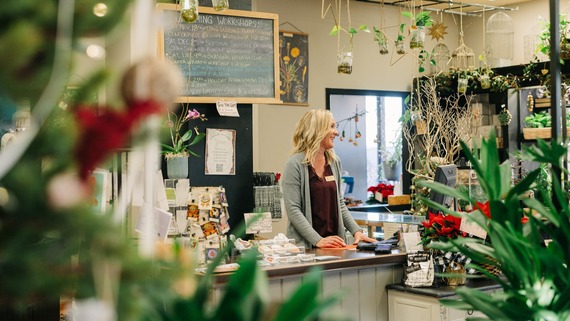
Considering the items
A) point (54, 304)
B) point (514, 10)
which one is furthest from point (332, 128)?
point (514, 10)

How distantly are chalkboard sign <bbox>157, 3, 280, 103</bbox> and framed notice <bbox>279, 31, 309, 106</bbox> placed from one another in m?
4.19

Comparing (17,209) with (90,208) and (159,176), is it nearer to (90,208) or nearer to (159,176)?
(90,208)

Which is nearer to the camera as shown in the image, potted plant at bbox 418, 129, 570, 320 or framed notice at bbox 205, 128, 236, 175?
potted plant at bbox 418, 129, 570, 320

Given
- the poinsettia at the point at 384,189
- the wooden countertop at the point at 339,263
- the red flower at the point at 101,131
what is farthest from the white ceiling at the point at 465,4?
the red flower at the point at 101,131

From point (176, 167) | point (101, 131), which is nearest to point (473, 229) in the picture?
point (176, 167)

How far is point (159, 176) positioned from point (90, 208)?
3.03 m

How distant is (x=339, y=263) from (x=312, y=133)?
1297 millimetres

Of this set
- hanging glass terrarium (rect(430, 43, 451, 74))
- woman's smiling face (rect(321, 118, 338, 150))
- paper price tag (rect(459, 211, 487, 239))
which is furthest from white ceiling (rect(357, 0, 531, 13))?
paper price tag (rect(459, 211, 487, 239))

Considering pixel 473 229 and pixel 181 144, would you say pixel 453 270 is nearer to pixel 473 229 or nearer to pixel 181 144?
pixel 473 229

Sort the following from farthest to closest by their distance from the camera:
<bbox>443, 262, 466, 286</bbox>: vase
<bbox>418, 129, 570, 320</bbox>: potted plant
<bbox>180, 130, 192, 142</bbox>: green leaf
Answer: <bbox>180, 130, 192, 142</bbox>: green leaf, <bbox>443, 262, 466, 286</bbox>: vase, <bbox>418, 129, 570, 320</bbox>: potted plant

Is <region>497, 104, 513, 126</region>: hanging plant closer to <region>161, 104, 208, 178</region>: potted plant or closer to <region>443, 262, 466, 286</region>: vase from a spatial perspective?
<region>161, 104, 208, 178</region>: potted plant

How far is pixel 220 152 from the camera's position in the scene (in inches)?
216

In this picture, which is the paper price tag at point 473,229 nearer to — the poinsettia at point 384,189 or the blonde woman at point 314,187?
the blonde woman at point 314,187

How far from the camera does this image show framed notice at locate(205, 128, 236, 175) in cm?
543
